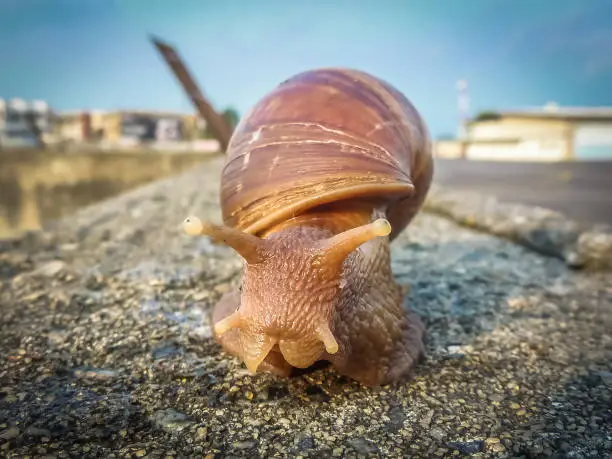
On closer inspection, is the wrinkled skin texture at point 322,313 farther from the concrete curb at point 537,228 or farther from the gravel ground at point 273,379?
the concrete curb at point 537,228

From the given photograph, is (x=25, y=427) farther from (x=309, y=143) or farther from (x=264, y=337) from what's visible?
(x=309, y=143)

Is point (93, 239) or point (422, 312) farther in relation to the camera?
point (93, 239)

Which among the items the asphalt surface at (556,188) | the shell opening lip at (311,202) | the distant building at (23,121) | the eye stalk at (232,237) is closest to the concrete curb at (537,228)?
the asphalt surface at (556,188)

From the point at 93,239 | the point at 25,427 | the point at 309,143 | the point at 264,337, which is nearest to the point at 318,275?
the point at 264,337

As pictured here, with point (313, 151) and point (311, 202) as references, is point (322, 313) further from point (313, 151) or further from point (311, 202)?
point (313, 151)

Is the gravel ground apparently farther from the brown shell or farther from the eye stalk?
the brown shell

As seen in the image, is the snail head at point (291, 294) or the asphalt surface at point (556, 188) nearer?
the snail head at point (291, 294)
